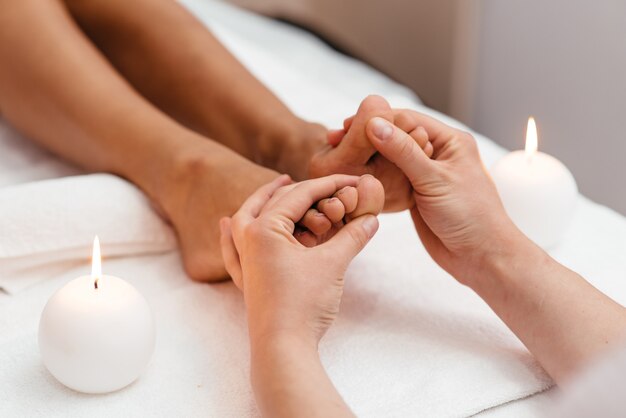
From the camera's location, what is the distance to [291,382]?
2.25 feet

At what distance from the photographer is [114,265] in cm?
101

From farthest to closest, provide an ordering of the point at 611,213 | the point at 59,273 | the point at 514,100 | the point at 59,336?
the point at 514,100 < the point at 611,213 < the point at 59,273 < the point at 59,336

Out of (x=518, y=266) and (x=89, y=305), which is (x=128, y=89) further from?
(x=518, y=266)

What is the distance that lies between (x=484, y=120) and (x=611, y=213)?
791mm

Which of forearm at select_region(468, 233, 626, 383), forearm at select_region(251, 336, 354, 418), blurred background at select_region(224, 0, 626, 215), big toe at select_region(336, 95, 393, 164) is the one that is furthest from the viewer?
blurred background at select_region(224, 0, 626, 215)

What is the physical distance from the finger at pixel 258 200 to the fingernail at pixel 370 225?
0.38ft

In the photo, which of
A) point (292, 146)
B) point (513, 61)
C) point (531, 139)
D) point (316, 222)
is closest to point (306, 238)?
point (316, 222)

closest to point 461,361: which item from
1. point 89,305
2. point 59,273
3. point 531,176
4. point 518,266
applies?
point 518,266

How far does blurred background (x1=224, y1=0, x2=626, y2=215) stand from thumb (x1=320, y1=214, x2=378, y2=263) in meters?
0.80

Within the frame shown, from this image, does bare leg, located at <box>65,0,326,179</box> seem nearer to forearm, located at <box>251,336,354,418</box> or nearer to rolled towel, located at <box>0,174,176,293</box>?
rolled towel, located at <box>0,174,176,293</box>

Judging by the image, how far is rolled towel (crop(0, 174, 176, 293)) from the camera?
0.96 metres

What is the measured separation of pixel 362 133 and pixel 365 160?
4cm

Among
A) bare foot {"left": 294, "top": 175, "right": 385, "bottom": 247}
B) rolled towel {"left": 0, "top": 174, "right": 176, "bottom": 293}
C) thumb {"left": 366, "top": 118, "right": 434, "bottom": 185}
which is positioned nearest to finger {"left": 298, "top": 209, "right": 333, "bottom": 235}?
bare foot {"left": 294, "top": 175, "right": 385, "bottom": 247}

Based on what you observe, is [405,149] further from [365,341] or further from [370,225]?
[365,341]
